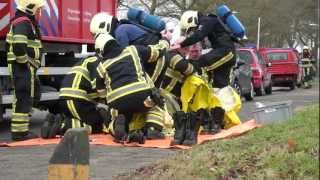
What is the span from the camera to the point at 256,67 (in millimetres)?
24734

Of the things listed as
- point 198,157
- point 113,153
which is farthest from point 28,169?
point 198,157

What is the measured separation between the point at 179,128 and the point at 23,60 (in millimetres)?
2527

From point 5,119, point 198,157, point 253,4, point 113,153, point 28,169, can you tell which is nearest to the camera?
point 198,157

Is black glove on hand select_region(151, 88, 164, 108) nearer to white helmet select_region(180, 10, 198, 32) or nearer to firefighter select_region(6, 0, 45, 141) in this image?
firefighter select_region(6, 0, 45, 141)

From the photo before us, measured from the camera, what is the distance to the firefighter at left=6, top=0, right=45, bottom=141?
34.4ft

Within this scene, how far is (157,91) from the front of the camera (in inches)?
404

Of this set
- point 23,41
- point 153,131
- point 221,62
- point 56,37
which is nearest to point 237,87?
point 56,37

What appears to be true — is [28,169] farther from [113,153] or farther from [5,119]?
[5,119]

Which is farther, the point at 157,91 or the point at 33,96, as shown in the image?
the point at 33,96

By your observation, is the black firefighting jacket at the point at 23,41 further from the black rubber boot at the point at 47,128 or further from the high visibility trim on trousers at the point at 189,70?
the high visibility trim on trousers at the point at 189,70

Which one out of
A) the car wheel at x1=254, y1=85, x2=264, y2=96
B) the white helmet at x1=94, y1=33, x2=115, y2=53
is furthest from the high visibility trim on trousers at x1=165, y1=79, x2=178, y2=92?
the car wheel at x1=254, y1=85, x2=264, y2=96

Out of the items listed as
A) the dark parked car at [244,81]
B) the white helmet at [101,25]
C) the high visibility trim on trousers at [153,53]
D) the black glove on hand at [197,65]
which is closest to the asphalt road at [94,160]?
the high visibility trim on trousers at [153,53]

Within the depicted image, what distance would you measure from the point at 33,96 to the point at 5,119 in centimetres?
452

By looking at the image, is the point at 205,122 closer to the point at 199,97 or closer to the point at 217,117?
the point at 217,117
